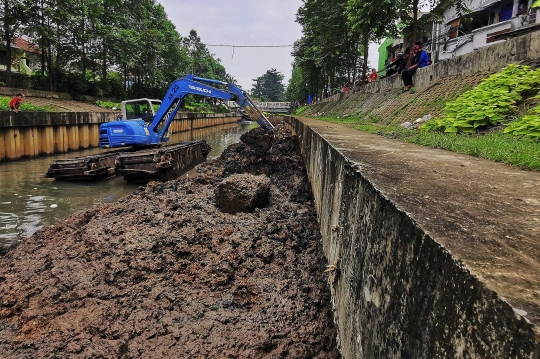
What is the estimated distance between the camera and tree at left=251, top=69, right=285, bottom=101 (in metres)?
138

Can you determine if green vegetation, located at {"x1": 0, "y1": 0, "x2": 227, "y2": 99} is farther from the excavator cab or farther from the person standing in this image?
the person standing

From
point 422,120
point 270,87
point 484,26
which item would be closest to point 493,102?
point 422,120

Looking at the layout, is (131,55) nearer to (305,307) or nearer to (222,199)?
(222,199)

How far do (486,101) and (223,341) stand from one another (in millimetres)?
6562

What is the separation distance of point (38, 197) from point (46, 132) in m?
8.18

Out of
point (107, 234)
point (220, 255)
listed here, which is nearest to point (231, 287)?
point (220, 255)

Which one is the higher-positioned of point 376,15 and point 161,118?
point 376,15

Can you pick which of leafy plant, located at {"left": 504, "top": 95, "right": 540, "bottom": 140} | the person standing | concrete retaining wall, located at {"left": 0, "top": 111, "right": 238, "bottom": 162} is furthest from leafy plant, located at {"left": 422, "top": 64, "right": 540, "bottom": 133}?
concrete retaining wall, located at {"left": 0, "top": 111, "right": 238, "bottom": 162}

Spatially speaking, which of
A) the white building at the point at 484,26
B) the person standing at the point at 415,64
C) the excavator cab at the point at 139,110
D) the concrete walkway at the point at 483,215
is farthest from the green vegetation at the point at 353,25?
the concrete walkway at the point at 483,215

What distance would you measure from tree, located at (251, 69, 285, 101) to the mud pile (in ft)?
446

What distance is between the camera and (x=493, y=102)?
640cm

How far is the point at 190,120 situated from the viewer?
3628cm

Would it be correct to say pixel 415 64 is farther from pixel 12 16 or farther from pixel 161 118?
pixel 12 16

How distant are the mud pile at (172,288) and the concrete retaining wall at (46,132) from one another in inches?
412
